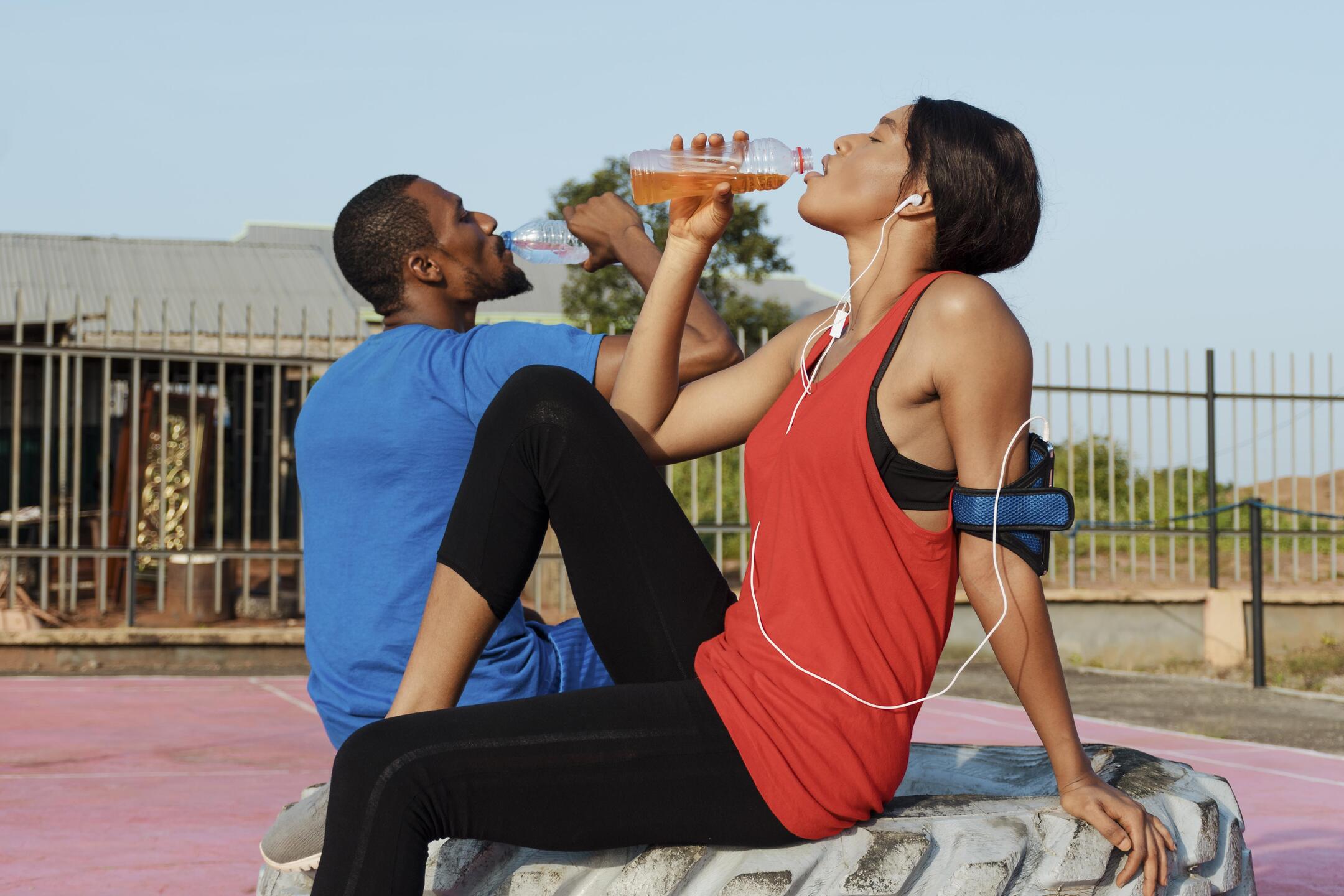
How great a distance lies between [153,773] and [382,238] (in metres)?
2.93

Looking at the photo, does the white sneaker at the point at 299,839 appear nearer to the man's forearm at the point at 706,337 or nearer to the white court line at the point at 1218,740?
the man's forearm at the point at 706,337

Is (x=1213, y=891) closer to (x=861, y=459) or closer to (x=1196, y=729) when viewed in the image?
(x=861, y=459)

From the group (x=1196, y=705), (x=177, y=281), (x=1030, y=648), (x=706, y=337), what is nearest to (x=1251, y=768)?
(x=1196, y=705)

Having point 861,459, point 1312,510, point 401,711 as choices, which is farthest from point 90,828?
point 1312,510

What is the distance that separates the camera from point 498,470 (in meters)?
1.94

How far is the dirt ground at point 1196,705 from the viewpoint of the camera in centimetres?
624

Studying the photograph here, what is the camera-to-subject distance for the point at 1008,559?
1.77 meters

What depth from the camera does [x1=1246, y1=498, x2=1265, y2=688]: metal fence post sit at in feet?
26.7

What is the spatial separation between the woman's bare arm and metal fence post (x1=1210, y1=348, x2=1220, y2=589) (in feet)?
28.0

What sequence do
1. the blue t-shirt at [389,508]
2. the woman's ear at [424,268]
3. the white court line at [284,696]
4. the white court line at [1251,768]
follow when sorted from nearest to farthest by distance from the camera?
1. the blue t-shirt at [389,508]
2. the woman's ear at [424,268]
3. the white court line at [1251,768]
4. the white court line at [284,696]

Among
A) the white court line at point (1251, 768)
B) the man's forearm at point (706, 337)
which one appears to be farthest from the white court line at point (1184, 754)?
the man's forearm at point (706, 337)

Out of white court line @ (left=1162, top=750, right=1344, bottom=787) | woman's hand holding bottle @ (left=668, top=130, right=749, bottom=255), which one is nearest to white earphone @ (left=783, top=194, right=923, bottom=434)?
woman's hand holding bottle @ (left=668, top=130, right=749, bottom=255)

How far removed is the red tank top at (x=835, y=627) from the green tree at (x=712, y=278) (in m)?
13.3

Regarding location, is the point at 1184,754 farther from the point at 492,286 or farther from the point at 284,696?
the point at 284,696
